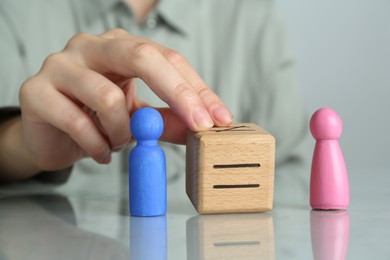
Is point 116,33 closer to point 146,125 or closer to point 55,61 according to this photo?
point 55,61

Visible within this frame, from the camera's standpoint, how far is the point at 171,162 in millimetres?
1889

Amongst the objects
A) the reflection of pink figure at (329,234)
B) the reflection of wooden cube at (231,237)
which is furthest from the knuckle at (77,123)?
the reflection of pink figure at (329,234)

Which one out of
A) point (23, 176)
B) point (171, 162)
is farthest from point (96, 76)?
point (171, 162)

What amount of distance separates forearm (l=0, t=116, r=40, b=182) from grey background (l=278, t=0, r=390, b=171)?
1.30m

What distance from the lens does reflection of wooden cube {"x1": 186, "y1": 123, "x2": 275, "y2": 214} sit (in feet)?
2.99

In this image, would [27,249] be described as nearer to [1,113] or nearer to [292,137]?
[1,113]

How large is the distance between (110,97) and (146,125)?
124 millimetres

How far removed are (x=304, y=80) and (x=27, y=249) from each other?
5.94 feet

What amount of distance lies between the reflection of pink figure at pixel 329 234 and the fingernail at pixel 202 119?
198 mm

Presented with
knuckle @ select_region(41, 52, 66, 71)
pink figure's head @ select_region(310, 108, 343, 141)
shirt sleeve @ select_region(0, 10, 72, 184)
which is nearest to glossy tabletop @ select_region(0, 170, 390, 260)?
pink figure's head @ select_region(310, 108, 343, 141)

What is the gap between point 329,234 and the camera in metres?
0.82

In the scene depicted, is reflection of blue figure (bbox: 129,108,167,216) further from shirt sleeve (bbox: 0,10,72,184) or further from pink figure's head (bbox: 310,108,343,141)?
shirt sleeve (bbox: 0,10,72,184)

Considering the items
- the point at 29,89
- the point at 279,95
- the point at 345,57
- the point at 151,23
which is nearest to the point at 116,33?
the point at 29,89

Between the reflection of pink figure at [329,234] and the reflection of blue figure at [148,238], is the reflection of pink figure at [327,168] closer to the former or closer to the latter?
the reflection of pink figure at [329,234]
